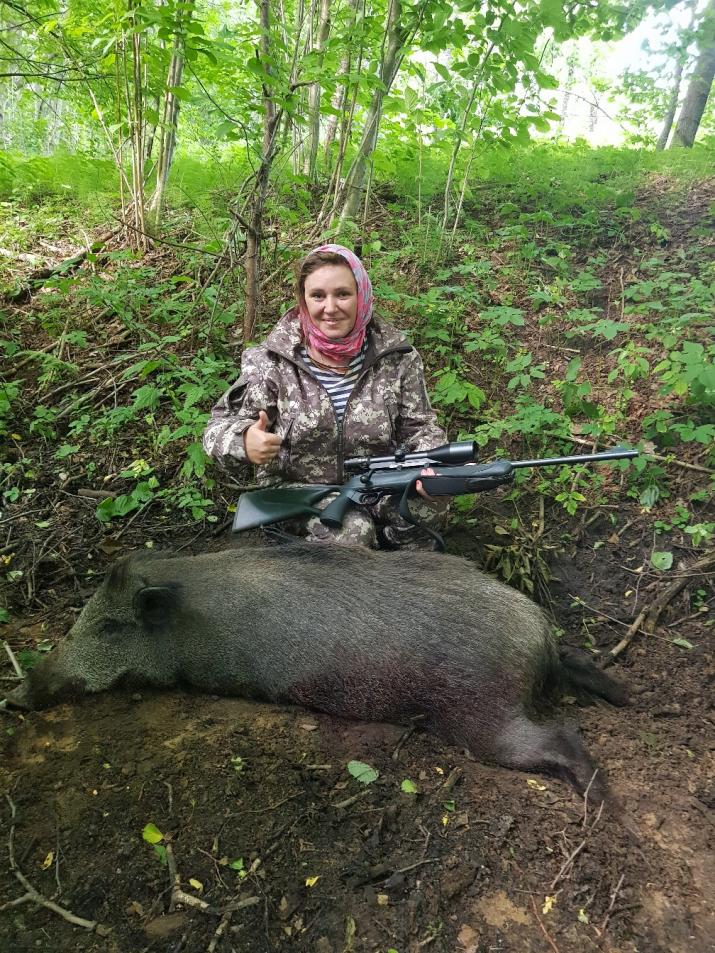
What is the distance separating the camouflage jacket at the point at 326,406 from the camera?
11.2ft

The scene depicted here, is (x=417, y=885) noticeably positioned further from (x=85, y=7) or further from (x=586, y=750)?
(x=85, y=7)

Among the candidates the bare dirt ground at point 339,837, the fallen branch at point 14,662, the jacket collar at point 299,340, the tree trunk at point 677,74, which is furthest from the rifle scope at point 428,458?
the tree trunk at point 677,74

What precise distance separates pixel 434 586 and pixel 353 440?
1050 millimetres

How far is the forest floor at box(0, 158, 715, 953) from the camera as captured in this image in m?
1.74

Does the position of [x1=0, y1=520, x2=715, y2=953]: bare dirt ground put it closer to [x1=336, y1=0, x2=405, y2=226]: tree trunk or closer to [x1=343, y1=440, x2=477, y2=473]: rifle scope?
[x1=343, y1=440, x2=477, y2=473]: rifle scope

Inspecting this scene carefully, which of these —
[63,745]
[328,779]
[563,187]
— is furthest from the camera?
[563,187]

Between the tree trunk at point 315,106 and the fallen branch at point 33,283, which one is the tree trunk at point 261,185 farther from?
the fallen branch at point 33,283

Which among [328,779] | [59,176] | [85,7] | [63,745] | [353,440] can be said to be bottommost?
[63,745]

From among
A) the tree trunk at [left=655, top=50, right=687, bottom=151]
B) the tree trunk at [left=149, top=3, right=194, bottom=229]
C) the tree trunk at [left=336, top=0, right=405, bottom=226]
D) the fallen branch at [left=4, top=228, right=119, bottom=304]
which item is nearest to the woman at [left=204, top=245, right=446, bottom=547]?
the tree trunk at [left=336, top=0, right=405, bottom=226]

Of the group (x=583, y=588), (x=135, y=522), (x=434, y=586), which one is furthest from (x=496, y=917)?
(x=135, y=522)

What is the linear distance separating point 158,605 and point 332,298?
1.82 meters

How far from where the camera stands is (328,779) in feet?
7.53

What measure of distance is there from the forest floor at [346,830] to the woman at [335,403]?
1233 mm

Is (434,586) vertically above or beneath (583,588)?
above
